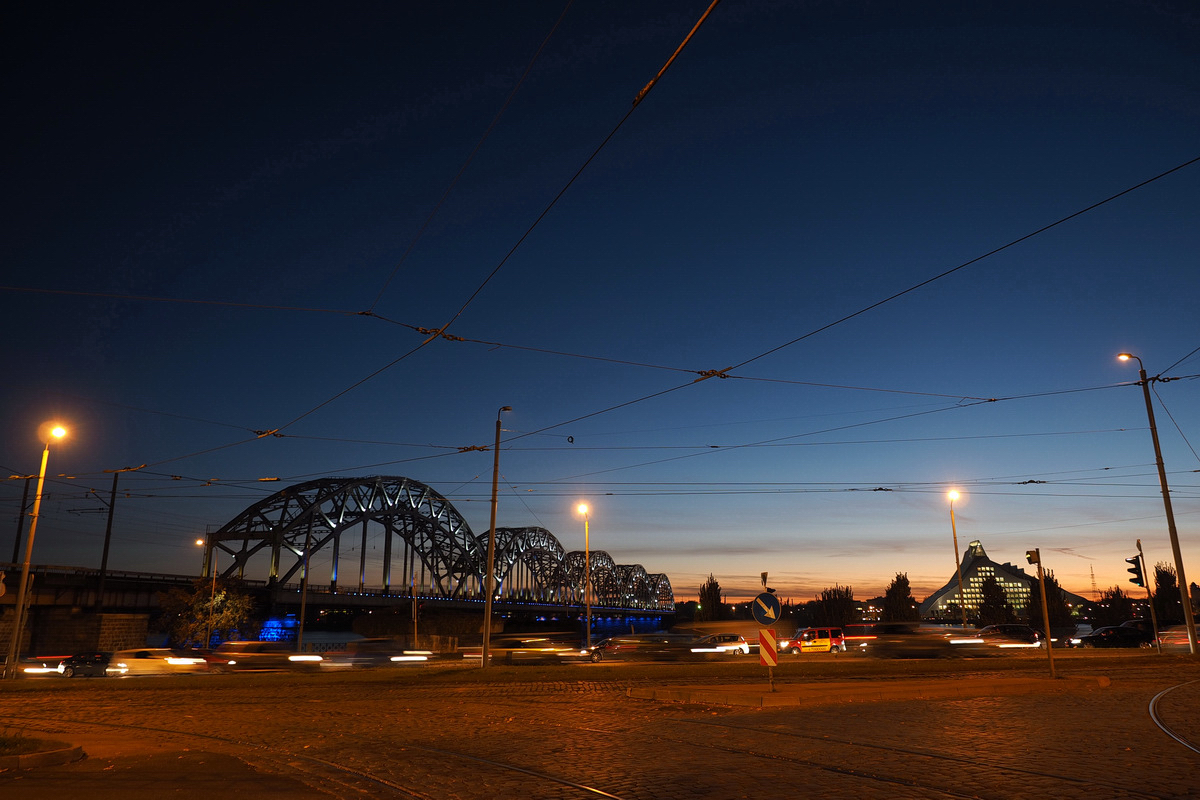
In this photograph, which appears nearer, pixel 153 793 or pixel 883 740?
pixel 153 793

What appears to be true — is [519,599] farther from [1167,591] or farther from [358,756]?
[358,756]

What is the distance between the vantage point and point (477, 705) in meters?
19.1

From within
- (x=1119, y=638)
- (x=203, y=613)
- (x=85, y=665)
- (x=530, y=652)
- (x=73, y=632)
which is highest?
(x=203, y=613)

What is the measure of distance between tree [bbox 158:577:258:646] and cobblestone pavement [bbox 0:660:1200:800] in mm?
49811

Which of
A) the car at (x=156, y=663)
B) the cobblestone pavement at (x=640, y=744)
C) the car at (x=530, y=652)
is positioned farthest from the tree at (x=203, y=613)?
the cobblestone pavement at (x=640, y=744)

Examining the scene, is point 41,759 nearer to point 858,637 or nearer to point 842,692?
point 842,692

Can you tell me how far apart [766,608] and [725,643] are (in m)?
30.4

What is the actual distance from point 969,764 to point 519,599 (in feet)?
580

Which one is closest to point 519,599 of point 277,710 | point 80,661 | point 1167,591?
point 1167,591

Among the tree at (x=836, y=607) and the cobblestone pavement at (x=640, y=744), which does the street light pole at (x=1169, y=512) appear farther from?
the tree at (x=836, y=607)

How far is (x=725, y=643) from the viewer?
46531 mm

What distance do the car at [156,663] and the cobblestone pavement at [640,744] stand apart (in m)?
15.6

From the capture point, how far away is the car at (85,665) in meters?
38.2

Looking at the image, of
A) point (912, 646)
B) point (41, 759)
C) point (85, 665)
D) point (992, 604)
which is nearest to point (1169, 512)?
point (912, 646)
